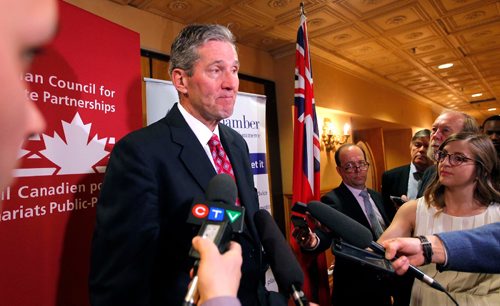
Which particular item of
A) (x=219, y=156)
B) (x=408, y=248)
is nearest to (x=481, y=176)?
(x=408, y=248)

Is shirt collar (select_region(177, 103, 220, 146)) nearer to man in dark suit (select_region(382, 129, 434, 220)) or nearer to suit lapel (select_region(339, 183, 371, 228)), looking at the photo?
suit lapel (select_region(339, 183, 371, 228))

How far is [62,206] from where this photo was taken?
1386 millimetres

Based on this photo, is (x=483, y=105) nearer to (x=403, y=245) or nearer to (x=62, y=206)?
(x=403, y=245)

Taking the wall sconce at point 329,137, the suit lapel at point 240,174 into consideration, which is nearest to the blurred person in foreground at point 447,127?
the suit lapel at point 240,174

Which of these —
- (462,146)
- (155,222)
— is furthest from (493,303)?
(155,222)

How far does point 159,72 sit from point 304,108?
1.64m

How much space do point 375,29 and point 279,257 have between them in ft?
13.8

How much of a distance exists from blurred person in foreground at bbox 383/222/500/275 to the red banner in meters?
1.33

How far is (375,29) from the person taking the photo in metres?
4.24

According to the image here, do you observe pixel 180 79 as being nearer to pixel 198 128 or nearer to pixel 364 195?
pixel 198 128

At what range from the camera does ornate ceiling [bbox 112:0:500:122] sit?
3518mm

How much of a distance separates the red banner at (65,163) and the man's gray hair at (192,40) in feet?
1.52

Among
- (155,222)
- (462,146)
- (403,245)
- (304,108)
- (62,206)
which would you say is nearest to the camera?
(155,222)

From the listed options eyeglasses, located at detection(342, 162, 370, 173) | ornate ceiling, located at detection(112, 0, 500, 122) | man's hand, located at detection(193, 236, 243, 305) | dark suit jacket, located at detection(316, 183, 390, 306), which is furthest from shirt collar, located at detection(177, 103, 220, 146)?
ornate ceiling, located at detection(112, 0, 500, 122)
